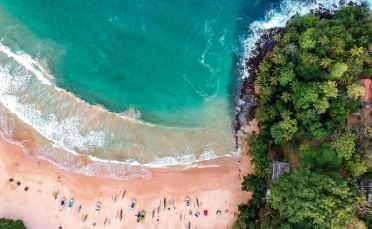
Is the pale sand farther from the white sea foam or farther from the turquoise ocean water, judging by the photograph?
the white sea foam

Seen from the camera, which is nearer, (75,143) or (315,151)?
(315,151)

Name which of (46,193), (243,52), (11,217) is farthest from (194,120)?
(11,217)

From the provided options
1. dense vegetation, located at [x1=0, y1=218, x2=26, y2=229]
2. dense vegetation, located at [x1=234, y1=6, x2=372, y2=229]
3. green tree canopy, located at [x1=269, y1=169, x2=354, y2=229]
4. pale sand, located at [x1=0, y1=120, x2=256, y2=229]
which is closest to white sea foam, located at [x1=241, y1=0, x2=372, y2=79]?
dense vegetation, located at [x1=234, y1=6, x2=372, y2=229]

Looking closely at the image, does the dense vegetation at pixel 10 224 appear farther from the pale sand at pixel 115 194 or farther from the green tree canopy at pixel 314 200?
the green tree canopy at pixel 314 200

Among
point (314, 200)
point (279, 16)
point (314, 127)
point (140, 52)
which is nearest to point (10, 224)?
point (140, 52)

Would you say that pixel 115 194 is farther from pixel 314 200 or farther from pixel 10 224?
pixel 314 200

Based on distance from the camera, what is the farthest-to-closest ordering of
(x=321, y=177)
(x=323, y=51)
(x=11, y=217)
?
(x=11, y=217), (x=323, y=51), (x=321, y=177)

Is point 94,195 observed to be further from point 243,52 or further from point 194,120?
point 243,52
